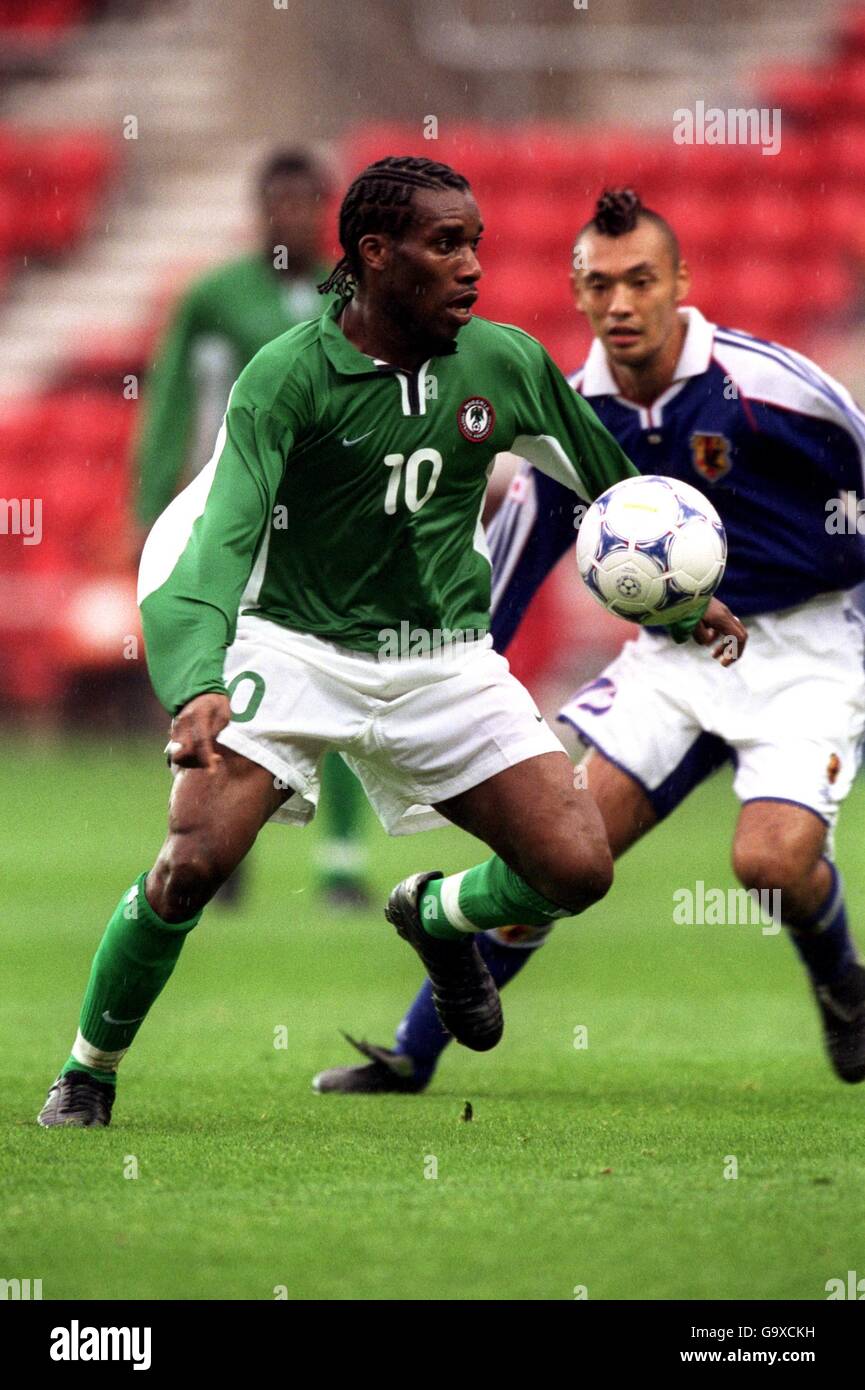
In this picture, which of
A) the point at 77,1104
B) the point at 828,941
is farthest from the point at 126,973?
the point at 828,941

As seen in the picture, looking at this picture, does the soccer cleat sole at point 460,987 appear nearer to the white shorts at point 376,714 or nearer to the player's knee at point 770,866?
the white shorts at point 376,714

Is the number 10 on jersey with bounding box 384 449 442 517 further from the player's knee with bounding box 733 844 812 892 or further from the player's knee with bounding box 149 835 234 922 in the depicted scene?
the player's knee with bounding box 733 844 812 892

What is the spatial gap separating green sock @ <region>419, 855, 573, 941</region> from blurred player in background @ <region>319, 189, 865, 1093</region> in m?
0.48

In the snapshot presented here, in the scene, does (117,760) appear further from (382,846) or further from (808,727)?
(808,727)

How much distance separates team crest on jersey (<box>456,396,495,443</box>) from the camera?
4.77m

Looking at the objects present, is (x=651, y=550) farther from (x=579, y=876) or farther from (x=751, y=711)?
(x=751, y=711)

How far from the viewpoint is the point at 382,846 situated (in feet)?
37.2

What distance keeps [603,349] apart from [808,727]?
112 cm

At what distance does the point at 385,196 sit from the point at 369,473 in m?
0.60

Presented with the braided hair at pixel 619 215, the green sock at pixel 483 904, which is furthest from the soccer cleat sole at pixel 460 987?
the braided hair at pixel 619 215

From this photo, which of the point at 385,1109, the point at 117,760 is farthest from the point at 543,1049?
the point at 117,760

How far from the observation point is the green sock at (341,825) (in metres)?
8.75

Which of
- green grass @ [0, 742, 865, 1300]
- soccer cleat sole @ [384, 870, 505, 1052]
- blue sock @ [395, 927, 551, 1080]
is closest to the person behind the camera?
green grass @ [0, 742, 865, 1300]

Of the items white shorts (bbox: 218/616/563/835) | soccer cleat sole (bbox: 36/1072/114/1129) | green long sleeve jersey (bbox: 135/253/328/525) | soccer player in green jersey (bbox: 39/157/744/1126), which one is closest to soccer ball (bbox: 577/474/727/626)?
soccer player in green jersey (bbox: 39/157/744/1126)
